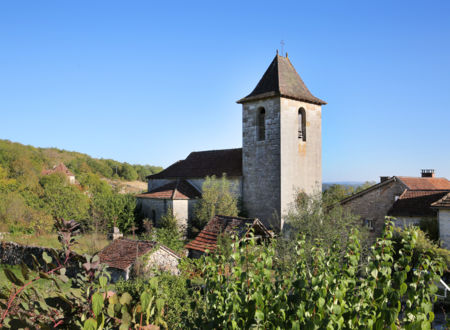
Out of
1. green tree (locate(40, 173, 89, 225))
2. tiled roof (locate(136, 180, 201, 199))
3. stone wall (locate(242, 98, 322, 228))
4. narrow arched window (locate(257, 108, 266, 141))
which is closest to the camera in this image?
stone wall (locate(242, 98, 322, 228))

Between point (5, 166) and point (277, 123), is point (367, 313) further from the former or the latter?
point (5, 166)

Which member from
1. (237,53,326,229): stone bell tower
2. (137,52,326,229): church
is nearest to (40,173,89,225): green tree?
(137,52,326,229): church

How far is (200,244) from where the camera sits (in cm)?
1488

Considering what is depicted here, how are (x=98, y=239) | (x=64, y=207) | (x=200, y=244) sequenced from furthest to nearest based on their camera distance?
(x=64, y=207)
(x=98, y=239)
(x=200, y=244)

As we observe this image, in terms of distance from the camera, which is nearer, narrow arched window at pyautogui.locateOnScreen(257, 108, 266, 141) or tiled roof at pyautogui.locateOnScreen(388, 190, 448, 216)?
tiled roof at pyautogui.locateOnScreen(388, 190, 448, 216)

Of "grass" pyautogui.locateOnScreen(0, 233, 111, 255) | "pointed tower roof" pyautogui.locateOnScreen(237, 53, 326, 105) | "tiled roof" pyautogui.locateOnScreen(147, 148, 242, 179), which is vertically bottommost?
"grass" pyautogui.locateOnScreen(0, 233, 111, 255)

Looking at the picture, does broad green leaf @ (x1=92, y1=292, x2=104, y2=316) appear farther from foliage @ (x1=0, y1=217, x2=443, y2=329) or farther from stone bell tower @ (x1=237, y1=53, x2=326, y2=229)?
stone bell tower @ (x1=237, y1=53, x2=326, y2=229)

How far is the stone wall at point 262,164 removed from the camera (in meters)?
20.9

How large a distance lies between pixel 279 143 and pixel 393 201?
8.76 metres

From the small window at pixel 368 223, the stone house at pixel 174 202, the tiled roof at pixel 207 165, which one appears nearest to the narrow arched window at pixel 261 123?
the tiled roof at pixel 207 165

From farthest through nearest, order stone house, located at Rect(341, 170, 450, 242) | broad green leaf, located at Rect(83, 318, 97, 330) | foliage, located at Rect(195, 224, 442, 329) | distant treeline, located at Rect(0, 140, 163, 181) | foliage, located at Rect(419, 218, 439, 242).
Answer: distant treeline, located at Rect(0, 140, 163, 181)
stone house, located at Rect(341, 170, 450, 242)
foliage, located at Rect(419, 218, 439, 242)
foliage, located at Rect(195, 224, 442, 329)
broad green leaf, located at Rect(83, 318, 97, 330)

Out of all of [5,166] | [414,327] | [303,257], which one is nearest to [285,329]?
[303,257]

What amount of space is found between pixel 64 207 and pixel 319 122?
19740mm

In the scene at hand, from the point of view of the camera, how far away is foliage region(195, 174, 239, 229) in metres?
21.1
